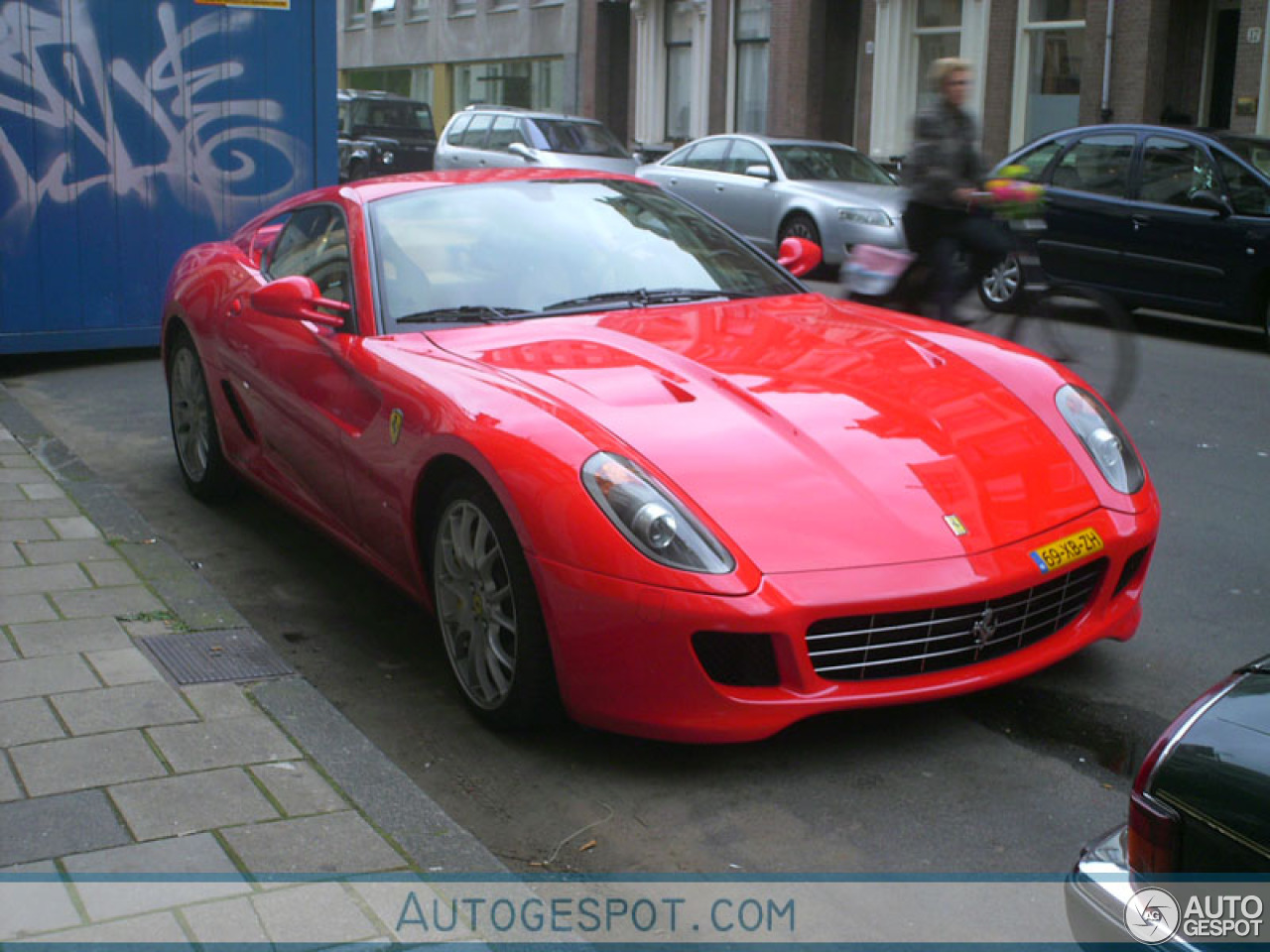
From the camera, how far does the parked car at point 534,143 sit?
21.9m

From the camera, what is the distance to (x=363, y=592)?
5.41m

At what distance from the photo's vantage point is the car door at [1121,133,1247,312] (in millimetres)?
11383

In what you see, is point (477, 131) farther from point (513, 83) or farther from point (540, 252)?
point (540, 252)

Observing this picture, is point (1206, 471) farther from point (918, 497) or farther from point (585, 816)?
point (585, 816)

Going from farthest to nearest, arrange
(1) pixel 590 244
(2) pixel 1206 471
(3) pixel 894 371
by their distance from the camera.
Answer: (2) pixel 1206 471, (1) pixel 590 244, (3) pixel 894 371

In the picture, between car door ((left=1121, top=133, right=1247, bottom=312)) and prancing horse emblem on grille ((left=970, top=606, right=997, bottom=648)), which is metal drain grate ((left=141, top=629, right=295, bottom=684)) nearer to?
prancing horse emblem on grille ((left=970, top=606, right=997, bottom=648))

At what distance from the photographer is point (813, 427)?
412 cm

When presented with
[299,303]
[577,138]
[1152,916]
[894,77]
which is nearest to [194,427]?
[299,303]

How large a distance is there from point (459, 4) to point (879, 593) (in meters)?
40.3

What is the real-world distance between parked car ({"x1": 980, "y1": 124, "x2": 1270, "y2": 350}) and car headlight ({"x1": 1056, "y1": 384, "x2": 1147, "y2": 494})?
6.80 metres

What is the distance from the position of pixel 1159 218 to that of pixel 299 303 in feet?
28.0

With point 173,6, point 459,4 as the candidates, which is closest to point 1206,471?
point 173,6

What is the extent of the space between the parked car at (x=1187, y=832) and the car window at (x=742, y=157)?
1522 cm

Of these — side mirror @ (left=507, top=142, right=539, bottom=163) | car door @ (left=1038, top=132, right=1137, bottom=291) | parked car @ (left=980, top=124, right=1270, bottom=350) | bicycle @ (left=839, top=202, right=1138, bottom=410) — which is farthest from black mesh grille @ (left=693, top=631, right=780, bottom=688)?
side mirror @ (left=507, top=142, right=539, bottom=163)
